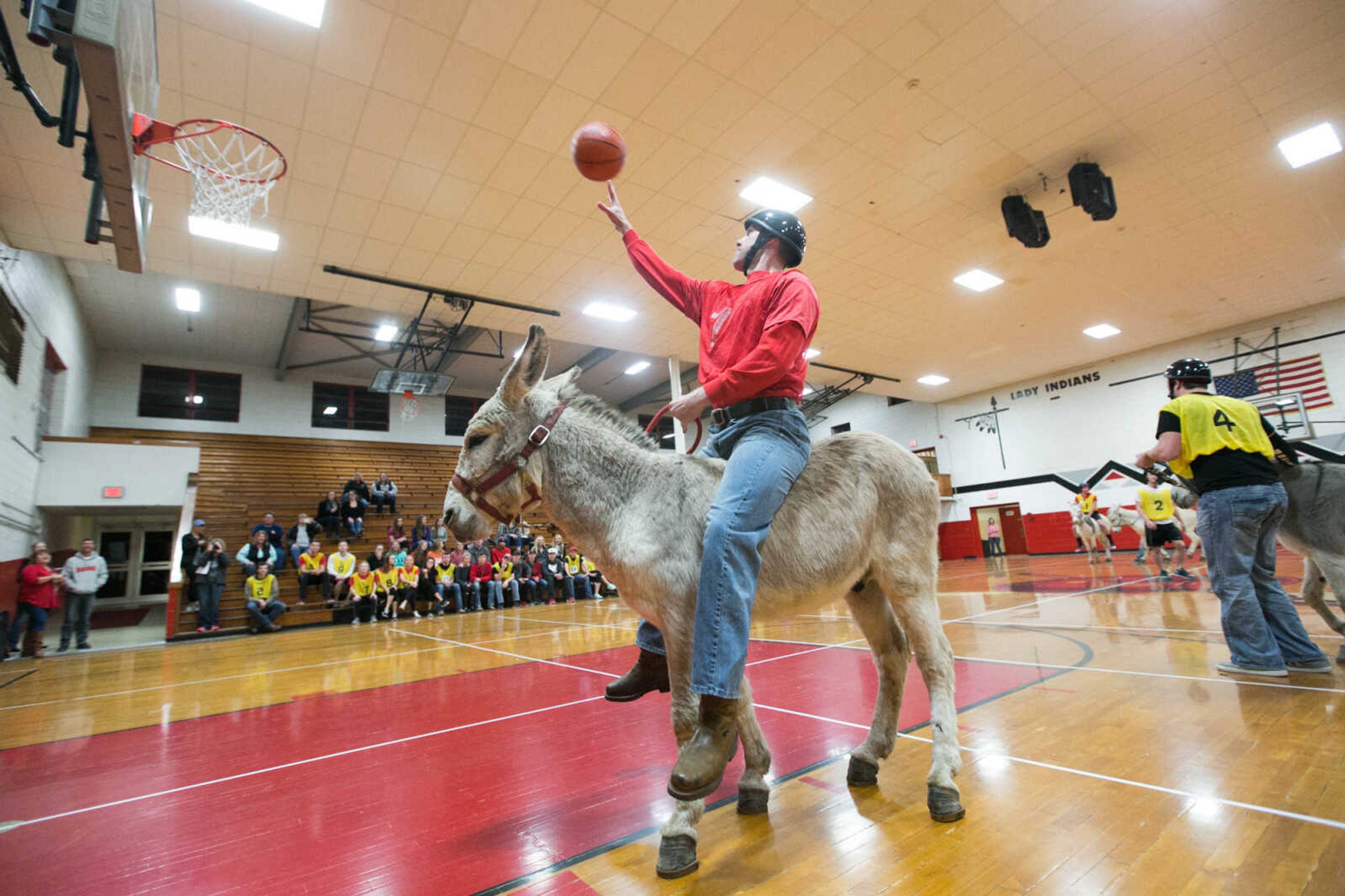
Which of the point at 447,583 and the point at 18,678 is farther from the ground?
the point at 447,583

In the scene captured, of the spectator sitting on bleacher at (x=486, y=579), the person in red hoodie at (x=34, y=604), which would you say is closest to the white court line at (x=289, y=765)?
the person in red hoodie at (x=34, y=604)

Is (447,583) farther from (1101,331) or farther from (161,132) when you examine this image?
(1101,331)

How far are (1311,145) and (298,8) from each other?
42.5ft

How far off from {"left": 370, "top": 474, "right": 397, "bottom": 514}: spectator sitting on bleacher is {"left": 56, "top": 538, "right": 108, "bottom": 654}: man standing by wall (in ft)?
24.9

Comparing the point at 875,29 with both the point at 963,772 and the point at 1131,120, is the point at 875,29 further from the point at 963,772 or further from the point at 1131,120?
the point at 963,772

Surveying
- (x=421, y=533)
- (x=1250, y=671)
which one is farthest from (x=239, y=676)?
(x=421, y=533)

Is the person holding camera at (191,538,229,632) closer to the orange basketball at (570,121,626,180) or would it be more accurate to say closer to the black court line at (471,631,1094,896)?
the orange basketball at (570,121,626,180)

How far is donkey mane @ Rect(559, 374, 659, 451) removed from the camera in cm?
215

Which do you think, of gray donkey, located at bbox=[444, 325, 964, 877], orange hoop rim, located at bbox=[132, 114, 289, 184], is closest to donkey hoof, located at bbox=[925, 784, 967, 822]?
gray donkey, located at bbox=[444, 325, 964, 877]

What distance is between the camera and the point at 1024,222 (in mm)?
8727

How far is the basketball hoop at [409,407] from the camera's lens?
19125mm

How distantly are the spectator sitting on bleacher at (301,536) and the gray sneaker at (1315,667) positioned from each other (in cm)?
1630

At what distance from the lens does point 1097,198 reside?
809cm

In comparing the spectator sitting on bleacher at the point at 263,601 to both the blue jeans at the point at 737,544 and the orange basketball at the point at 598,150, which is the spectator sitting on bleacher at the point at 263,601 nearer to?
the orange basketball at the point at 598,150
